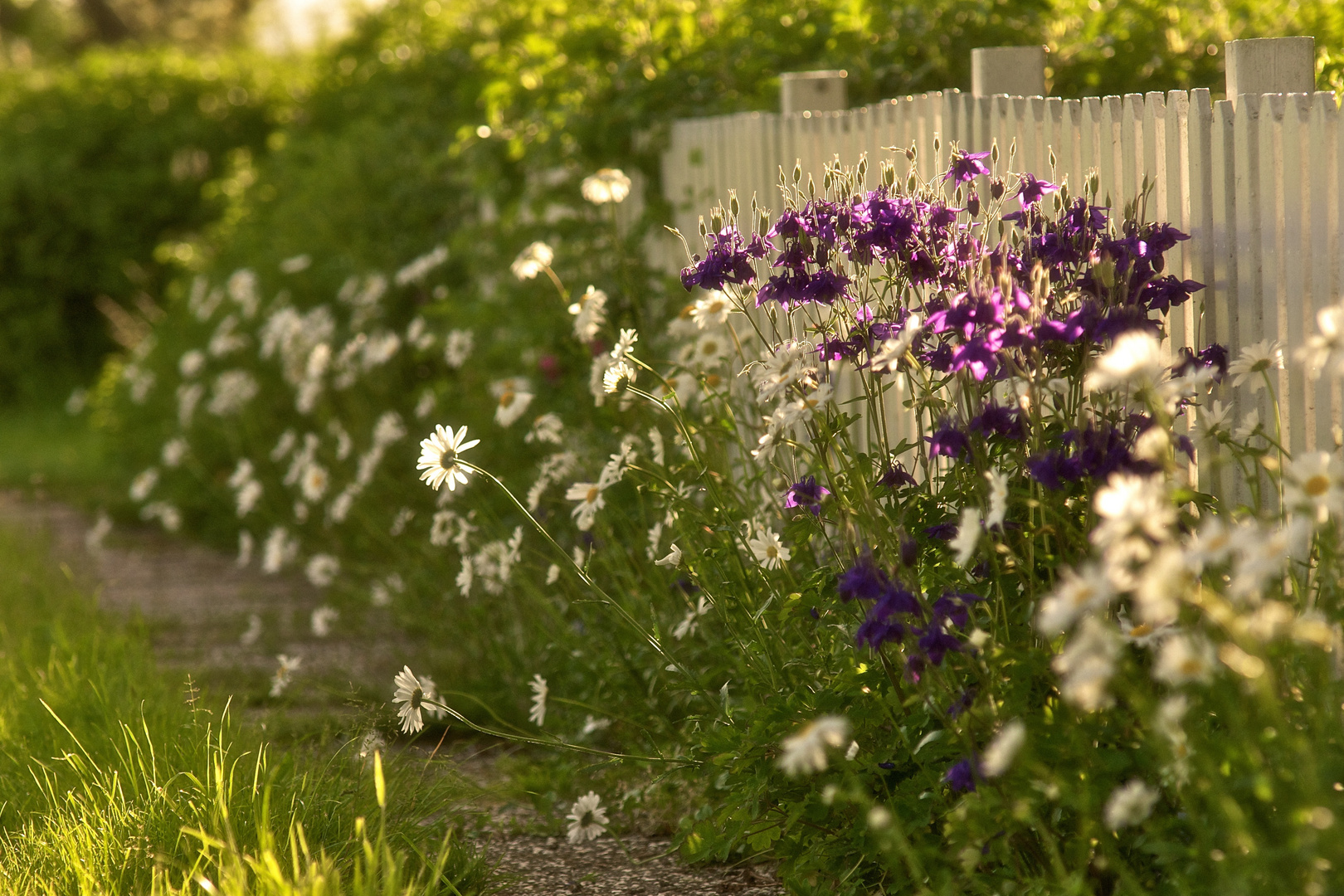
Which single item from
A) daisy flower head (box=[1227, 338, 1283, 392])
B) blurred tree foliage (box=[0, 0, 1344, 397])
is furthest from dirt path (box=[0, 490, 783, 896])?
blurred tree foliage (box=[0, 0, 1344, 397])

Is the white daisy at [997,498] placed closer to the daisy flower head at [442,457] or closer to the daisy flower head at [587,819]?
the daisy flower head at [442,457]

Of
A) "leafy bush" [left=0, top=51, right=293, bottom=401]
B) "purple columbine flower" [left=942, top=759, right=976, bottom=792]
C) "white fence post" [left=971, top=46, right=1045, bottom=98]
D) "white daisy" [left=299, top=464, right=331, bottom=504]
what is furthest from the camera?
"leafy bush" [left=0, top=51, right=293, bottom=401]

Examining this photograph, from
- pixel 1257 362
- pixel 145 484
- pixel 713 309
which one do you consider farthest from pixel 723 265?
pixel 145 484

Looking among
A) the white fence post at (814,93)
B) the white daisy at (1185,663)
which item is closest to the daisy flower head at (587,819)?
the white daisy at (1185,663)

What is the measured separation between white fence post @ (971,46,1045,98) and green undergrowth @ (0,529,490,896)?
6.81 ft

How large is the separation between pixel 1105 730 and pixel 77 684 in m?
2.61

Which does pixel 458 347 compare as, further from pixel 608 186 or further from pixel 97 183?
pixel 97 183

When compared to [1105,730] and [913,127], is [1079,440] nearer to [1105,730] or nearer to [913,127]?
[1105,730]

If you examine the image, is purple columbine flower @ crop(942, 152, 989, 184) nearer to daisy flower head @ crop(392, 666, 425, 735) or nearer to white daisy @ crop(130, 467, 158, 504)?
daisy flower head @ crop(392, 666, 425, 735)

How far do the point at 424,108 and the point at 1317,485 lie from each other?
20.5 ft

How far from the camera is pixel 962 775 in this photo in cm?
205

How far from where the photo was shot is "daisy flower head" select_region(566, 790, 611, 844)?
2.91m

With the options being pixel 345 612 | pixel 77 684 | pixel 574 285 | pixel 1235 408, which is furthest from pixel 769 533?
pixel 345 612

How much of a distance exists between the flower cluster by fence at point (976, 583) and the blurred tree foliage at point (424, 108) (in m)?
1.16
